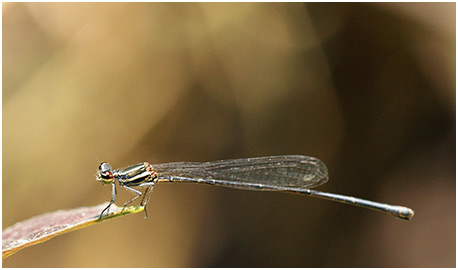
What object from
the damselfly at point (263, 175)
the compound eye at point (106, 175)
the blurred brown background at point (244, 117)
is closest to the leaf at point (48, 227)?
the compound eye at point (106, 175)

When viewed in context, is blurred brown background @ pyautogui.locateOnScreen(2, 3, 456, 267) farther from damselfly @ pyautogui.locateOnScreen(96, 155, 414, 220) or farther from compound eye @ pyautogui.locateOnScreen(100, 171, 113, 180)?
compound eye @ pyautogui.locateOnScreen(100, 171, 113, 180)

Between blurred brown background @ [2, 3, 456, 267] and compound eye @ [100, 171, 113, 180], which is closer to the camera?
compound eye @ [100, 171, 113, 180]

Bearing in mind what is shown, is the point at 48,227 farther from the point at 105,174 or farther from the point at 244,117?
the point at 244,117

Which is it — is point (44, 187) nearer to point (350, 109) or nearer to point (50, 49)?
point (50, 49)

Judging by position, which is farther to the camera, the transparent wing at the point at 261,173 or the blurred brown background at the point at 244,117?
the blurred brown background at the point at 244,117

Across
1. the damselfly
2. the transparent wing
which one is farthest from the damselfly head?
the transparent wing

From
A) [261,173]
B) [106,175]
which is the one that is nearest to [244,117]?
[261,173]

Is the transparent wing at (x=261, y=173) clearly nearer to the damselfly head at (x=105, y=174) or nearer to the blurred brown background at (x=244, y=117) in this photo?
the damselfly head at (x=105, y=174)
